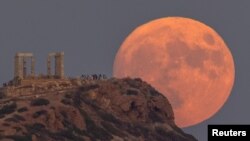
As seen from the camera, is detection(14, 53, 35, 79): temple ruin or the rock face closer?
the rock face

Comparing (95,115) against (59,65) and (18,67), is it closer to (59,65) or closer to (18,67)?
(59,65)

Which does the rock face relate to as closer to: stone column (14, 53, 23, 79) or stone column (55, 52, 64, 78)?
stone column (55, 52, 64, 78)

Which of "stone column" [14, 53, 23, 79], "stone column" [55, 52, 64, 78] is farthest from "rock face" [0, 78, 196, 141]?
"stone column" [14, 53, 23, 79]

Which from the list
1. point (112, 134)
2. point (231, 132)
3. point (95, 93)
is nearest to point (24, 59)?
point (95, 93)

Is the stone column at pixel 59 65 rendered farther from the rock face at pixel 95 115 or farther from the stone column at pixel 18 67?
the stone column at pixel 18 67

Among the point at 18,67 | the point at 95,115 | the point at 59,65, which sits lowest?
the point at 95,115

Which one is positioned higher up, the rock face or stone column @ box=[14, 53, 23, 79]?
stone column @ box=[14, 53, 23, 79]

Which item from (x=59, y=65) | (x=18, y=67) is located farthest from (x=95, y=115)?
(x=18, y=67)

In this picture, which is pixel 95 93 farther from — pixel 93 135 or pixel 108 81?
pixel 93 135
